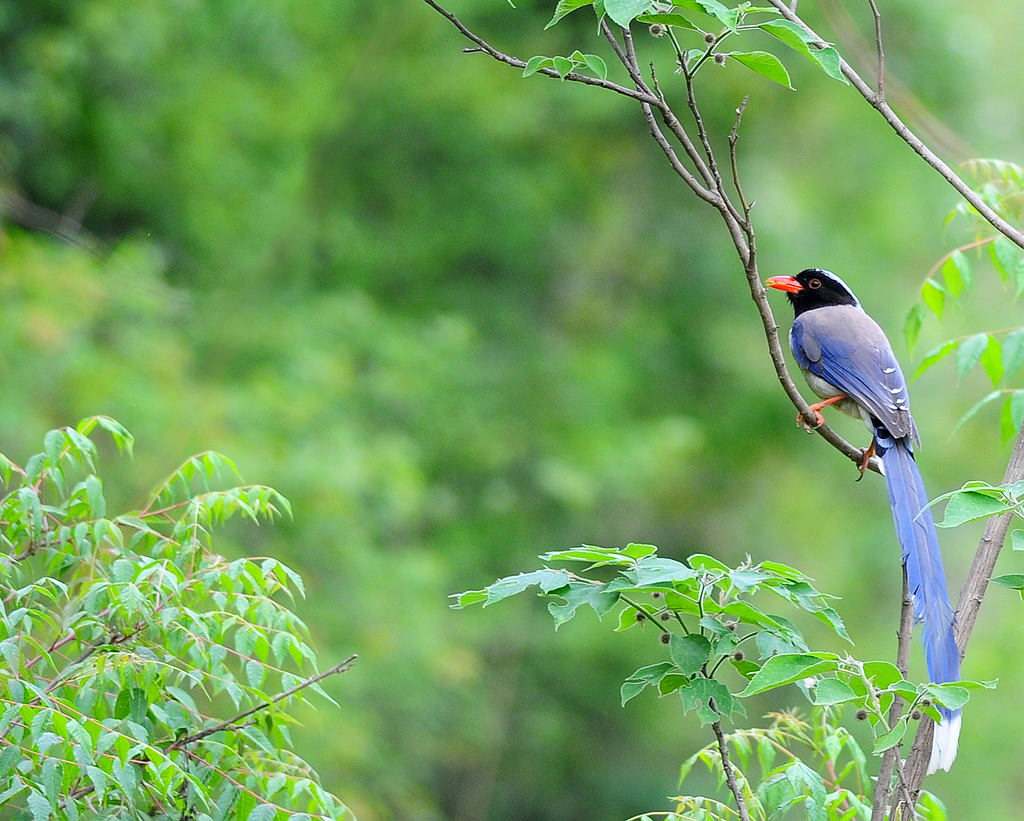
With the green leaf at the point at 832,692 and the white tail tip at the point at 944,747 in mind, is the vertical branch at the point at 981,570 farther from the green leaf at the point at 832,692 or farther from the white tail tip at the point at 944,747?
the green leaf at the point at 832,692

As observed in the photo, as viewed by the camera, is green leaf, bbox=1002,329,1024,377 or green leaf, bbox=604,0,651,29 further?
green leaf, bbox=1002,329,1024,377

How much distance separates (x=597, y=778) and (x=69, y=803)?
9803 millimetres

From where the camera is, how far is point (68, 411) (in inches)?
300

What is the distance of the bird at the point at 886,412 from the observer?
245 centimetres

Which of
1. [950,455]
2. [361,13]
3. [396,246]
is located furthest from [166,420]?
[950,455]

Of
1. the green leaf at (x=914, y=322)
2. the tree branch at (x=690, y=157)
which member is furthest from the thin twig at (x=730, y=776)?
the green leaf at (x=914, y=322)

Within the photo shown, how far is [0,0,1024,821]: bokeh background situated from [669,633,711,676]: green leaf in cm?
612

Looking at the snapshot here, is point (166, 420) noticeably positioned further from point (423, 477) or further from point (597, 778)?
point (597, 778)

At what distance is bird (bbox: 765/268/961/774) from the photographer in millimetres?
2447

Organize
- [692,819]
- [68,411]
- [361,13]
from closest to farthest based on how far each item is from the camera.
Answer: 1. [692,819]
2. [68,411]
3. [361,13]

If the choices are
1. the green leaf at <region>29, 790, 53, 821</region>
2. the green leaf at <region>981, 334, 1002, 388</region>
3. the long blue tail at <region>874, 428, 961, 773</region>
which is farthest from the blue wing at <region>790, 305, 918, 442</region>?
the green leaf at <region>29, 790, 53, 821</region>

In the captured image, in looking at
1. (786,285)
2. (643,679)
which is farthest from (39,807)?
(786,285)

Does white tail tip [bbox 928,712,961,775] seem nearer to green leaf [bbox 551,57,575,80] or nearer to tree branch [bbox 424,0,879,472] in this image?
tree branch [bbox 424,0,879,472]

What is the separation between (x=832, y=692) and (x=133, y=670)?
1225mm
